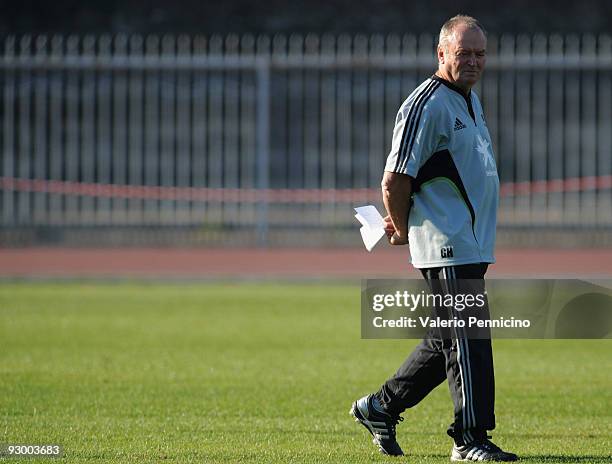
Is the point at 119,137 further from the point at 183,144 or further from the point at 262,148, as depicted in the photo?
the point at 262,148

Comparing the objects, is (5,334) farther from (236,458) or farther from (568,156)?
(568,156)

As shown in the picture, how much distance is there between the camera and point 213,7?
24625mm

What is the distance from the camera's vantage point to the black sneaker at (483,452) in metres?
5.60

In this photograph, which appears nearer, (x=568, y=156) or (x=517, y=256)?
(x=517, y=256)

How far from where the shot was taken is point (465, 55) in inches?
221

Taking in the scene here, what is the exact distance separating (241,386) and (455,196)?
308 cm

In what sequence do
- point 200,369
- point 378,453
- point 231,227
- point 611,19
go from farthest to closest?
point 611,19 → point 231,227 → point 200,369 → point 378,453

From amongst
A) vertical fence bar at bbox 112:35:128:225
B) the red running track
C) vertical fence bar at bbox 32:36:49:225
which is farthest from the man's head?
vertical fence bar at bbox 32:36:49:225

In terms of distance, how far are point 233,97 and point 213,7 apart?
4047 mm

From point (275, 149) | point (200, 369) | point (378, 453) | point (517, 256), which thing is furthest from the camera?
point (275, 149)

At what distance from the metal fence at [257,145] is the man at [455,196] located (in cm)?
1374

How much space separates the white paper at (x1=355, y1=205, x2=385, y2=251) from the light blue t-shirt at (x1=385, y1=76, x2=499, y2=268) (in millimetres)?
227

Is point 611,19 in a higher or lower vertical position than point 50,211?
higher

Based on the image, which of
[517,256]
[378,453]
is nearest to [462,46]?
[378,453]
